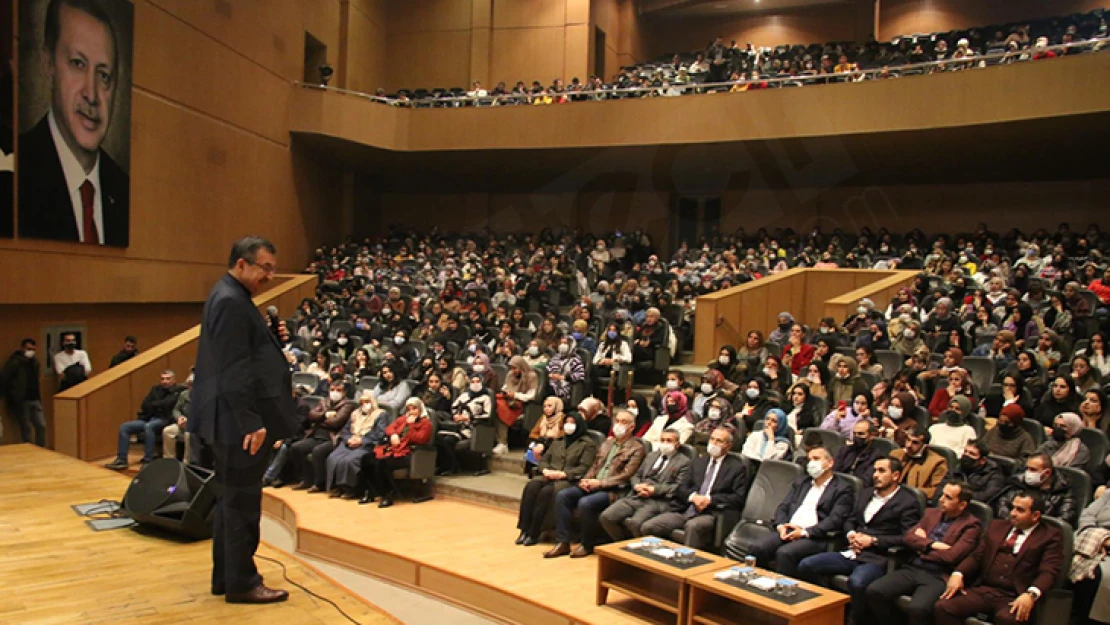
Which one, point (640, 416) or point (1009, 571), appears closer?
point (1009, 571)

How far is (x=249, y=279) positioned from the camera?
2672 millimetres

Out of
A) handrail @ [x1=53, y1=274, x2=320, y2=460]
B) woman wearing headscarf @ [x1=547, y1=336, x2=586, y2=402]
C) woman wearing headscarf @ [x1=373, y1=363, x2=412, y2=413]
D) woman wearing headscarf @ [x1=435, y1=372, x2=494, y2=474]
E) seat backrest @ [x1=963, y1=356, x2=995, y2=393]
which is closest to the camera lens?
seat backrest @ [x1=963, y1=356, x2=995, y2=393]

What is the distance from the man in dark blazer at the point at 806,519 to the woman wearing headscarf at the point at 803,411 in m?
1.00

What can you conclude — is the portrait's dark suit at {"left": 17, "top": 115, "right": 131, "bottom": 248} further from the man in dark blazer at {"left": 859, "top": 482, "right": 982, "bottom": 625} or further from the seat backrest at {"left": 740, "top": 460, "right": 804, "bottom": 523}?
the man in dark blazer at {"left": 859, "top": 482, "right": 982, "bottom": 625}

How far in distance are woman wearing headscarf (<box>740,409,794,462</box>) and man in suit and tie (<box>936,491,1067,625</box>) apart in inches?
57.3

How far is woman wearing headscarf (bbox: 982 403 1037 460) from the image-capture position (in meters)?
4.84

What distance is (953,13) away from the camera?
55.4 ft

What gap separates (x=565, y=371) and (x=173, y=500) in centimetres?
429

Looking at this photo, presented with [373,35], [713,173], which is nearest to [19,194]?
[373,35]

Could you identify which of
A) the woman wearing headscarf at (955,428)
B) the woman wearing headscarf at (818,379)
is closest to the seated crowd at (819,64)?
the woman wearing headscarf at (818,379)

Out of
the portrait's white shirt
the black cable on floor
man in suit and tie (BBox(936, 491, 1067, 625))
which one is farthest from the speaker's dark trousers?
the portrait's white shirt

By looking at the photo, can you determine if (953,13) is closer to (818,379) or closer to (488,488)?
(818,379)

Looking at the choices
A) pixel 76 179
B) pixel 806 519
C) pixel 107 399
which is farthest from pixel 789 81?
pixel 107 399

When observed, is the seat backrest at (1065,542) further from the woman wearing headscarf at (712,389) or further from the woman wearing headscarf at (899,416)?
the woman wearing headscarf at (712,389)
